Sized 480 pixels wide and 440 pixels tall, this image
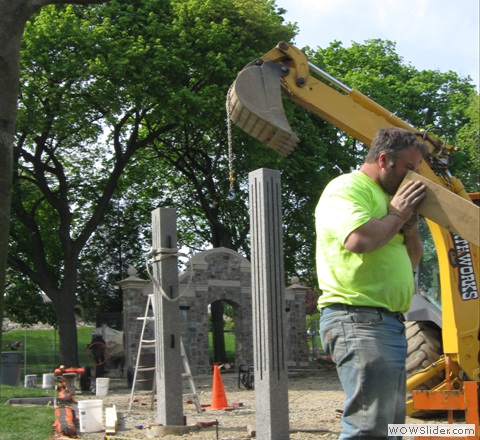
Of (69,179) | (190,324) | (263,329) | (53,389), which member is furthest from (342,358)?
(69,179)

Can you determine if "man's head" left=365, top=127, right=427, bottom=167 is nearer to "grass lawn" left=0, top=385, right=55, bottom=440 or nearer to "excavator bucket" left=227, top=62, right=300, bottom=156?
"excavator bucket" left=227, top=62, right=300, bottom=156

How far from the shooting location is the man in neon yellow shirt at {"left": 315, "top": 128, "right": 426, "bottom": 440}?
3.72 meters

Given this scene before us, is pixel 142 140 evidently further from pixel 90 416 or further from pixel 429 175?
pixel 429 175

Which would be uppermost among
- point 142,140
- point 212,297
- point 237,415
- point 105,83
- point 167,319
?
point 105,83

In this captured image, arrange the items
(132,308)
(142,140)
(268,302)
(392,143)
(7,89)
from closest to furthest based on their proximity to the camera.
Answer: (392,143) < (7,89) < (268,302) < (132,308) < (142,140)

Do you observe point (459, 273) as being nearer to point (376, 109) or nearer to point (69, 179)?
point (376, 109)

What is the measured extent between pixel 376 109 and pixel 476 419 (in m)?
4.14

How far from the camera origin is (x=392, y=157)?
13.0 ft

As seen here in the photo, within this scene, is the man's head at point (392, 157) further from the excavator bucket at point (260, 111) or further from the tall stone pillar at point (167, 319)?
the tall stone pillar at point (167, 319)

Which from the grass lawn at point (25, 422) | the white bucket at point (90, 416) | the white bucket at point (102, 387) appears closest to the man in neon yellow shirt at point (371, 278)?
the grass lawn at point (25, 422)

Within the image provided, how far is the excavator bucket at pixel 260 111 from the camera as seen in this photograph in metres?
8.09

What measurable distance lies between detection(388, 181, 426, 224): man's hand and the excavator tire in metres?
6.53

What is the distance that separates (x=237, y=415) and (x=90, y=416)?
116 inches

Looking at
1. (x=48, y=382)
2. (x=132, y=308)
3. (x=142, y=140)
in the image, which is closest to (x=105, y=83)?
(x=142, y=140)
